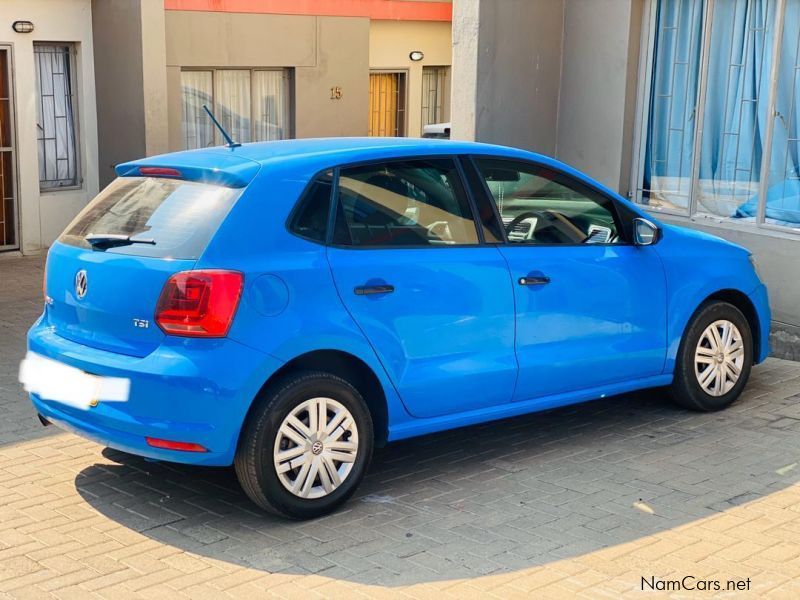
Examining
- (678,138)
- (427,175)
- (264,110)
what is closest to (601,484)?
(427,175)

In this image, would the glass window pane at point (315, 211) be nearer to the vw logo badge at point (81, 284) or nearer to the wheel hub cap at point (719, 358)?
the vw logo badge at point (81, 284)

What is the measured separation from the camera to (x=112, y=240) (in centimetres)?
539

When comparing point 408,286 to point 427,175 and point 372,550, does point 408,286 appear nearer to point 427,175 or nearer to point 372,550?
point 427,175

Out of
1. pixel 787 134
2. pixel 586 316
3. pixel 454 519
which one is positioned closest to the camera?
pixel 454 519

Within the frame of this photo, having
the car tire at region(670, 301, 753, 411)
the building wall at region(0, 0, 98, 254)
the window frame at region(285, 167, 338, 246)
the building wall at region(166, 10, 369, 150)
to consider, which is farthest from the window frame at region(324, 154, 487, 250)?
the building wall at region(166, 10, 369, 150)

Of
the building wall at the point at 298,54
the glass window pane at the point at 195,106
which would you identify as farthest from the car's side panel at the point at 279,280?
the glass window pane at the point at 195,106

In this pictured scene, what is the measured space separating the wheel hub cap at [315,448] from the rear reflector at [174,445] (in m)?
0.35

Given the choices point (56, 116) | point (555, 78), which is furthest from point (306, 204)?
point (56, 116)

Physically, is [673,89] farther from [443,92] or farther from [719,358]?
[443,92]

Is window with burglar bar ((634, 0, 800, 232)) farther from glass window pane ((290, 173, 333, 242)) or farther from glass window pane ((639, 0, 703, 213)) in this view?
glass window pane ((290, 173, 333, 242))

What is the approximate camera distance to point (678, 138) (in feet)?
33.6

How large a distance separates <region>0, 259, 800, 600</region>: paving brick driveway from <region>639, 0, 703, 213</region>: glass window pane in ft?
12.2

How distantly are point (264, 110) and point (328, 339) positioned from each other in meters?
12.9

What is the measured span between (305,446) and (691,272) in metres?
2.82
